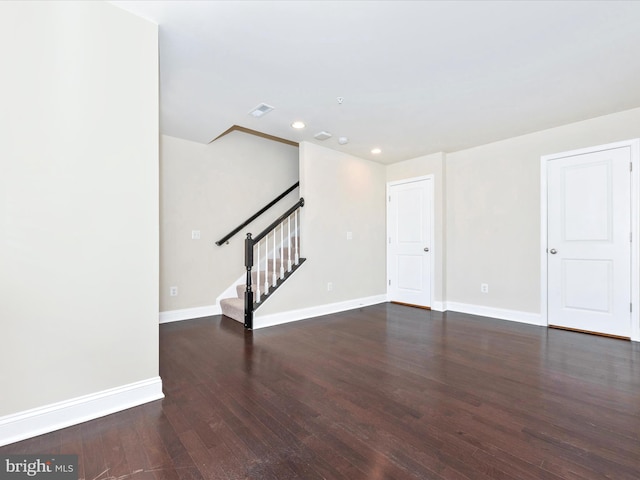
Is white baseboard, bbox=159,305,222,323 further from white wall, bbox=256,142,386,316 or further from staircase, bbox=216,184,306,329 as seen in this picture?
white wall, bbox=256,142,386,316

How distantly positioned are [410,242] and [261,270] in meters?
2.46

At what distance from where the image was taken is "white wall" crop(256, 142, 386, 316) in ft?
14.0

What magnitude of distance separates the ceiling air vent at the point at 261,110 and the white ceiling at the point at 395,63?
0.09 metres

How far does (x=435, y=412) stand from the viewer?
1.92 m

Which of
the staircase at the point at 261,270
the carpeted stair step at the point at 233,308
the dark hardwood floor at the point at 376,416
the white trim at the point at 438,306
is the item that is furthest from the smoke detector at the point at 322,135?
the white trim at the point at 438,306

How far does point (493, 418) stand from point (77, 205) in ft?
9.04

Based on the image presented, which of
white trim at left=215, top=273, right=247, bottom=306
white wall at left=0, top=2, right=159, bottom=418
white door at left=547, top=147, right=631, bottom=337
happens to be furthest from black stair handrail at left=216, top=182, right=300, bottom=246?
white door at left=547, top=147, right=631, bottom=337

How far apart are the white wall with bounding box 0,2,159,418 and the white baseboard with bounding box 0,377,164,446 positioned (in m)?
0.04

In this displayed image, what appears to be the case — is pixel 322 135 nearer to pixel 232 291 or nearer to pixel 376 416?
pixel 232 291

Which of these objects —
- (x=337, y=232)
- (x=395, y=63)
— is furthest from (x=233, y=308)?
(x=395, y=63)

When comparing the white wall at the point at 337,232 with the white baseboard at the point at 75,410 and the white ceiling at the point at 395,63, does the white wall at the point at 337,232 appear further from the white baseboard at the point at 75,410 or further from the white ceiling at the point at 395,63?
the white baseboard at the point at 75,410

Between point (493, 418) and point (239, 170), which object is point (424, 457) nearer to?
point (493, 418)

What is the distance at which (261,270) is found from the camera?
4.71 metres

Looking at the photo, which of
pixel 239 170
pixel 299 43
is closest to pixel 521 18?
pixel 299 43
